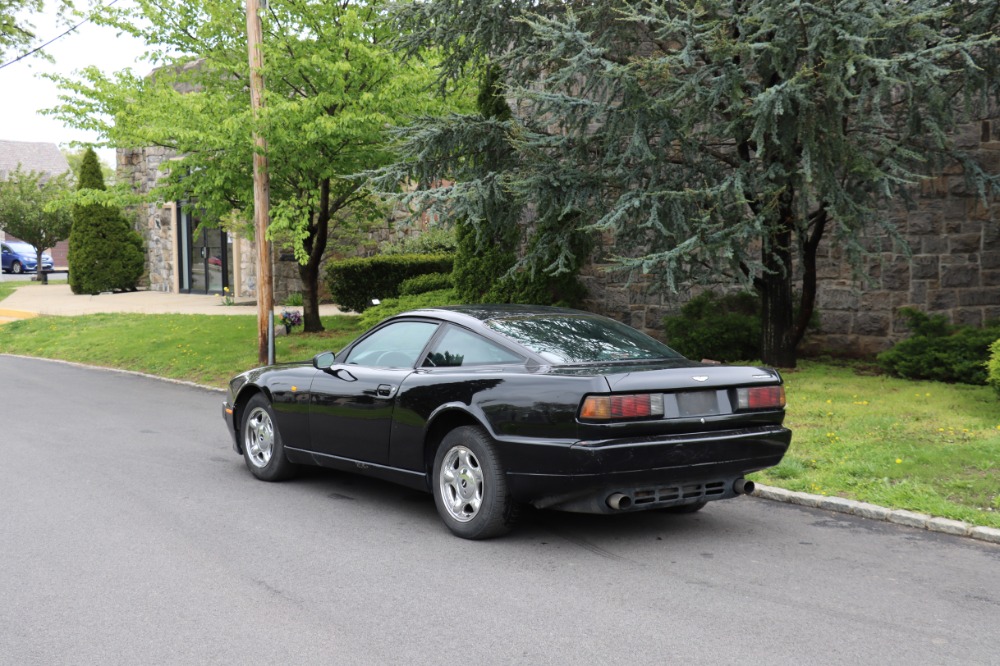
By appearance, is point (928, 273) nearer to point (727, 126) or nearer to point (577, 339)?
point (727, 126)

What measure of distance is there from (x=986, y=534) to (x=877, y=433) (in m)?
2.82

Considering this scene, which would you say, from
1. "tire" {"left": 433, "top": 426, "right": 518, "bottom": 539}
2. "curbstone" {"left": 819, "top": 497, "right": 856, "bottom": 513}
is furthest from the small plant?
"curbstone" {"left": 819, "top": 497, "right": 856, "bottom": 513}

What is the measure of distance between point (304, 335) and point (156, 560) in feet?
41.9

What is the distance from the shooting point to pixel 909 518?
683cm

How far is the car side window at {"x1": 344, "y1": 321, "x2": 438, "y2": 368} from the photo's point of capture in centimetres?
714

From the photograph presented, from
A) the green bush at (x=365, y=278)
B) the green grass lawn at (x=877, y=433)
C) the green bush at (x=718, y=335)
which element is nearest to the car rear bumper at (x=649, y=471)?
the green grass lawn at (x=877, y=433)

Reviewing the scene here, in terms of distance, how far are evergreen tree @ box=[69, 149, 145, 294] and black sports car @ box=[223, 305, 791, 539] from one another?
2659 centimetres

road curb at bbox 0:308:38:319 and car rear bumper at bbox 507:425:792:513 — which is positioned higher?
road curb at bbox 0:308:38:319

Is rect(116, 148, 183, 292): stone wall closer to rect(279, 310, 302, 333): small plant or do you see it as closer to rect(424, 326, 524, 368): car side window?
rect(279, 310, 302, 333): small plant

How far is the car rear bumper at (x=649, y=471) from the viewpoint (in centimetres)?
581

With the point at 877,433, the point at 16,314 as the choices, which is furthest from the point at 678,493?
the point at 16,314

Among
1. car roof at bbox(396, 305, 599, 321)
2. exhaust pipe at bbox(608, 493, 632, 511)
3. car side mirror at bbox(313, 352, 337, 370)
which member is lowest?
exhaust pipe at bbox(608, 493, 632, 511)

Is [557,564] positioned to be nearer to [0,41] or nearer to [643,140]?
[643,140]

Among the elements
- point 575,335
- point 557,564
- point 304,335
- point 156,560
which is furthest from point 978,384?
point 304,335
